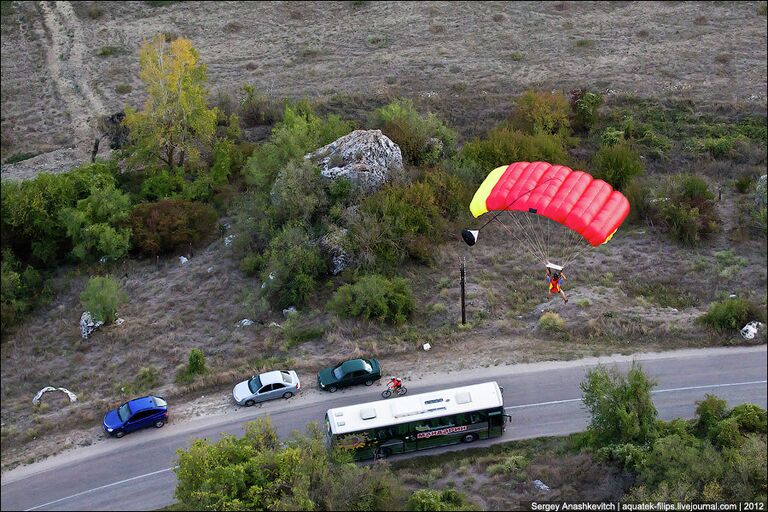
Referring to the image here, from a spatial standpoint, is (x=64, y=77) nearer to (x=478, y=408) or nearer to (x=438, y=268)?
(x=438, y=268)

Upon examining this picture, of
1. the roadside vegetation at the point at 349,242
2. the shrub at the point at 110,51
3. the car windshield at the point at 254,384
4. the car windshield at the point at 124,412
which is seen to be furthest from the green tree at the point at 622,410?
the shrub at the point at 110,51

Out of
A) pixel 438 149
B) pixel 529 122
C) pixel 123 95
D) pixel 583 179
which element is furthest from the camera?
pixel 123 95

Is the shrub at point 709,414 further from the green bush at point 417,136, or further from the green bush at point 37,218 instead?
the green bush at point 37,218

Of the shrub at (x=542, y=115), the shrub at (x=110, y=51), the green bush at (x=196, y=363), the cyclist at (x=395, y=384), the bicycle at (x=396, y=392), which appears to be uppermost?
the shrub at (x=110, y=51)

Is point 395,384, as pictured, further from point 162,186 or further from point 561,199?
point 162,186

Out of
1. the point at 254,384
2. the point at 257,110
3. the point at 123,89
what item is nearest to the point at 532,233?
the point at 254,384

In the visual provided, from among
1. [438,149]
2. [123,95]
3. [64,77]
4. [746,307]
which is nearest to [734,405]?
[746,307]

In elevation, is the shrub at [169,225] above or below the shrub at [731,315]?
above
